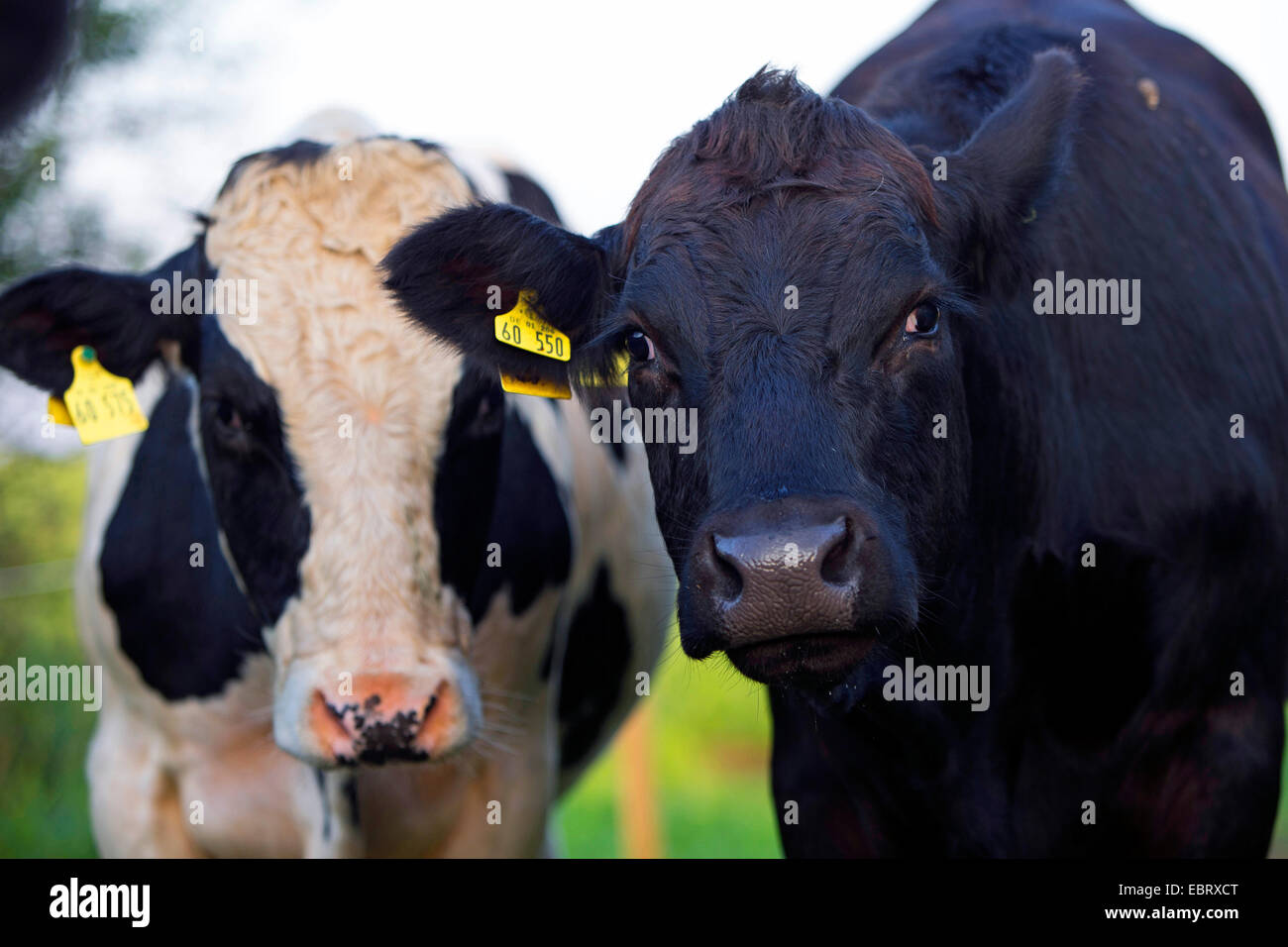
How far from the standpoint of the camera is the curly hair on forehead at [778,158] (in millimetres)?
3311


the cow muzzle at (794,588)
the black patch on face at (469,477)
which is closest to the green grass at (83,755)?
the black patch on face at (469,477)

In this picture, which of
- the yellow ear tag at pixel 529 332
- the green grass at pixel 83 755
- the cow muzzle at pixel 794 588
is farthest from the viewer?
the green grass at pixel 83 755

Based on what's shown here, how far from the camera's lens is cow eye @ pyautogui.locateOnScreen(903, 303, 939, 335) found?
3193 millimetres

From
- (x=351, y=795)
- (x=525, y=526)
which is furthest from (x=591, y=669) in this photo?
(x=351, y=795)

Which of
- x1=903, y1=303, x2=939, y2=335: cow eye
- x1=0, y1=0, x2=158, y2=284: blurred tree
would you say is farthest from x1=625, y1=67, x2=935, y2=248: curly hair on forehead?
x1=0, y1=0, x2=158, y2=284: blurred tree

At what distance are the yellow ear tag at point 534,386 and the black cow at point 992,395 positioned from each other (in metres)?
0.07

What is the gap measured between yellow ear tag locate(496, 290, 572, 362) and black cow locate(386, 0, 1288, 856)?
0.04 meters

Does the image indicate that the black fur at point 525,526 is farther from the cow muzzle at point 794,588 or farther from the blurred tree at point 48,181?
the blurred tree at point 48,181

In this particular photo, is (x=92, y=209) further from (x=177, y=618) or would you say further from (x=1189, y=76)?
(x=1189, y=76)

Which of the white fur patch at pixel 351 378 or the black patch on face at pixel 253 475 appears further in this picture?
the black patch on face at pixel 253 475

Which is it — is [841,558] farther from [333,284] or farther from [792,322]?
[333,284]

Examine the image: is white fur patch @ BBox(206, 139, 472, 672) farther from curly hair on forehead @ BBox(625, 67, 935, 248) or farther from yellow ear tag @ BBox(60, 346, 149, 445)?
curly hair on forehead @ BBox(625, 67, 935, 248)

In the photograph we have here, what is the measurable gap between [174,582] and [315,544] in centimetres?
109

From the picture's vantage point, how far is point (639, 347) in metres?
3.37
